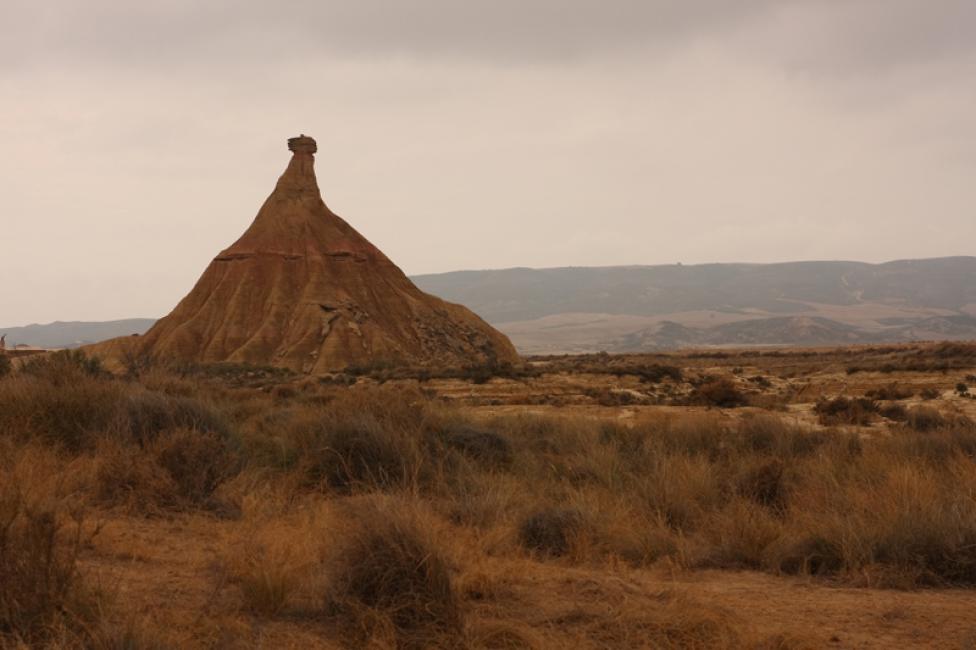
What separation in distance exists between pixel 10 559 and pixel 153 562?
193cm

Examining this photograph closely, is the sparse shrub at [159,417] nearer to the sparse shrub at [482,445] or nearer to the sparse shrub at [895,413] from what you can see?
the sparse shrub at [482,445]

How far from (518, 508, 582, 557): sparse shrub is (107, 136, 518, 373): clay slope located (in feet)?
141

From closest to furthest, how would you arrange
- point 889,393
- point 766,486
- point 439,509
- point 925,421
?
point 439,509
point 766,486
point 925,421
point 889,393

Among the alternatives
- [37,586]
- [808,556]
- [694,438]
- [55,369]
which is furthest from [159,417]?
[694,438]

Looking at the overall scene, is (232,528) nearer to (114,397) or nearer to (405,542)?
(405,542)

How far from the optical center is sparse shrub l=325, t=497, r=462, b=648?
515 centimetres

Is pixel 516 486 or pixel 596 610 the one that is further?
pixel 516 486

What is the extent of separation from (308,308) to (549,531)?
167 feet

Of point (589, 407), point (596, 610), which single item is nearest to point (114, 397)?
point (596, 610)

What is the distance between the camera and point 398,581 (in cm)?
538

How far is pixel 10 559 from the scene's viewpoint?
4.67m

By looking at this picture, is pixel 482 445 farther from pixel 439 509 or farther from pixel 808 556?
pixel 808 556

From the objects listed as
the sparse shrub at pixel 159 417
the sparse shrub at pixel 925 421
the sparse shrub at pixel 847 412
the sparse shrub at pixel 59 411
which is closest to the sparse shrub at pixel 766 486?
the sparse shrub at pixel 159 417

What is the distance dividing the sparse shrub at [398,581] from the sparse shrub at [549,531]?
2.07 metres
